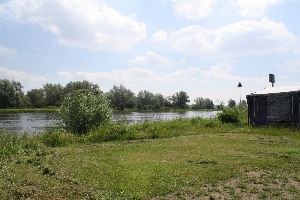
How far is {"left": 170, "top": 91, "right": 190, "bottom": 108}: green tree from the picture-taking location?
304 ft

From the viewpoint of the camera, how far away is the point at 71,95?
5306cm

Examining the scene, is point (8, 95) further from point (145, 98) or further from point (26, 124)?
point (145, 98)

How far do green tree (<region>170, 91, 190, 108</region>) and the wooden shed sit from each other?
7819 centimetres

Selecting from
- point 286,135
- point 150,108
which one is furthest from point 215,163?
point 150,108

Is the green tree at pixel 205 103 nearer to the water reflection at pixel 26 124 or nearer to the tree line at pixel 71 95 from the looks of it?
the tree line at pixel 71 95

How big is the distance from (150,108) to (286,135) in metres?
68.3

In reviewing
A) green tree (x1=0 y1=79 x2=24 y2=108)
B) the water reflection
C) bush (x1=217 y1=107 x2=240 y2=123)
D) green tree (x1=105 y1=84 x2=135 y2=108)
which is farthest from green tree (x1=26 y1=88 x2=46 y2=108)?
bush (x1=217 y1=107 x2=240 y2=123)

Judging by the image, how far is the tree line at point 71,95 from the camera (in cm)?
5800

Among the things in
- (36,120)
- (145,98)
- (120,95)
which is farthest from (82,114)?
(145,98)

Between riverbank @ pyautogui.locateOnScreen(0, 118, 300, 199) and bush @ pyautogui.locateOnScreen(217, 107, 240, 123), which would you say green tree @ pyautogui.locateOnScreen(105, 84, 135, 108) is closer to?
bush @ pyautogui.locateOnScreen(217, 107, 240, 123)

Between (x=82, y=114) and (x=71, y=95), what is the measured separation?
43508 millimetres

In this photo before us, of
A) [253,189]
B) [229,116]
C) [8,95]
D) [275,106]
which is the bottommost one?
[253,189]

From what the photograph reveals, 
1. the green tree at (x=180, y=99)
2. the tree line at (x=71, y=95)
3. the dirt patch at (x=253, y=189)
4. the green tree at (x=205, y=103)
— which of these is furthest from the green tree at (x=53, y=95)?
the dirt patch at (x=253, y=189)

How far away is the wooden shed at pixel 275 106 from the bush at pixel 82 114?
9231 mm
